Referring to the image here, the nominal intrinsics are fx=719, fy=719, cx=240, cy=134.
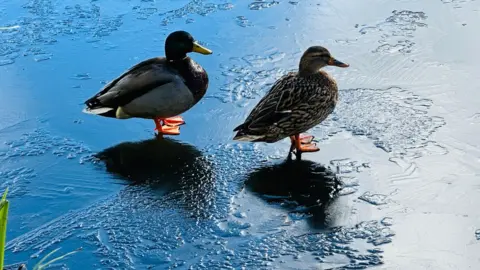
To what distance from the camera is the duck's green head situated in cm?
479

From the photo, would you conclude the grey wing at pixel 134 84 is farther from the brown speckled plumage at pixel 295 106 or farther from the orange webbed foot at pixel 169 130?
the brown speckled plumage at pixel 295 106

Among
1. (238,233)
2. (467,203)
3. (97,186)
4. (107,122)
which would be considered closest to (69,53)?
(107,122)

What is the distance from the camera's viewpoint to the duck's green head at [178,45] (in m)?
4.79

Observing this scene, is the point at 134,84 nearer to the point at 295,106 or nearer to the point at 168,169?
the point at 168,169

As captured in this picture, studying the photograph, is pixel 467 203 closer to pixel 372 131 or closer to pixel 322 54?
pixel 372 131

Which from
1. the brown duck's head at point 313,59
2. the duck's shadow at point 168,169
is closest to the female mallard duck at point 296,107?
the brown duck's head at point 313,59

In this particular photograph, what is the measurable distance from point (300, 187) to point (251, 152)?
483 millimetres

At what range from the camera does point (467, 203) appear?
12.3 feet

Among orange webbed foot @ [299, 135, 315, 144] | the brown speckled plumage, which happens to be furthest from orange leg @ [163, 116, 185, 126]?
orange webbed foot @ [299, 135, 315, 144]

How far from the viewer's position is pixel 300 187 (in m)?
4.02

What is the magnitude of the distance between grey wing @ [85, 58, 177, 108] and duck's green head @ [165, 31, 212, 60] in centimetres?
11

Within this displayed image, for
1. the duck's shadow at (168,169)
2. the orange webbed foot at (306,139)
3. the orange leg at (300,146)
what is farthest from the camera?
the orange webbed foot at (306,139)

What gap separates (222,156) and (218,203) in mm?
514

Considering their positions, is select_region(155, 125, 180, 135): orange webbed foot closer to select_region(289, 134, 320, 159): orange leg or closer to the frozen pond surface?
the frozen pond surface
